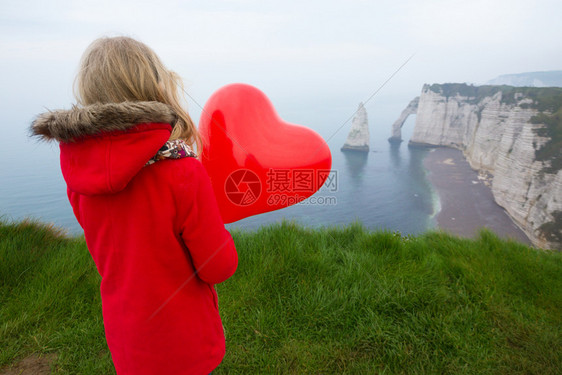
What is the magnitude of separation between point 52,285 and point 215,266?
1.95 metres

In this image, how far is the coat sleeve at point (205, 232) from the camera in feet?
2.59

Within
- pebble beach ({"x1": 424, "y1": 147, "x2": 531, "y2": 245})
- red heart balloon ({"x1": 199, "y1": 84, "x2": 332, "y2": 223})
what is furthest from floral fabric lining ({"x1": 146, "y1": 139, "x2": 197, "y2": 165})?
pebble beach ({"x1": 424, "y1": 147, "x2": 531, "y2": 245})

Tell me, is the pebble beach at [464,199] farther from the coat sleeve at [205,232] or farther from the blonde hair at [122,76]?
the blonde hair at [122,76]

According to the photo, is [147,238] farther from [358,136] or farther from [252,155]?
[358,136]

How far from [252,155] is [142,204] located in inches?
19.1

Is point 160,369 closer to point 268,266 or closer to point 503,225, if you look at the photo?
point 268,266

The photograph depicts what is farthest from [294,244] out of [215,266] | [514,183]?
[514,183]

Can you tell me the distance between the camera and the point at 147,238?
81 centimetres

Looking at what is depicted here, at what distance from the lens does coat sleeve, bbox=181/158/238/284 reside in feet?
2.59

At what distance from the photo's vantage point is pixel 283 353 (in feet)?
5.30

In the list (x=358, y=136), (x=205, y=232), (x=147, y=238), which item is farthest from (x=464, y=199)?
(x=147, y=238)

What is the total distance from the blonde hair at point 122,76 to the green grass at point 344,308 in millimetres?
1433

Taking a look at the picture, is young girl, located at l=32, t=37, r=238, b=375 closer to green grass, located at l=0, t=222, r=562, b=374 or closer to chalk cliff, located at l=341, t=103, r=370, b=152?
green grass, located at l=0, t=222, r=562, b=374

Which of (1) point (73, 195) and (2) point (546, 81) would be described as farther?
(2) point (546, 81)
